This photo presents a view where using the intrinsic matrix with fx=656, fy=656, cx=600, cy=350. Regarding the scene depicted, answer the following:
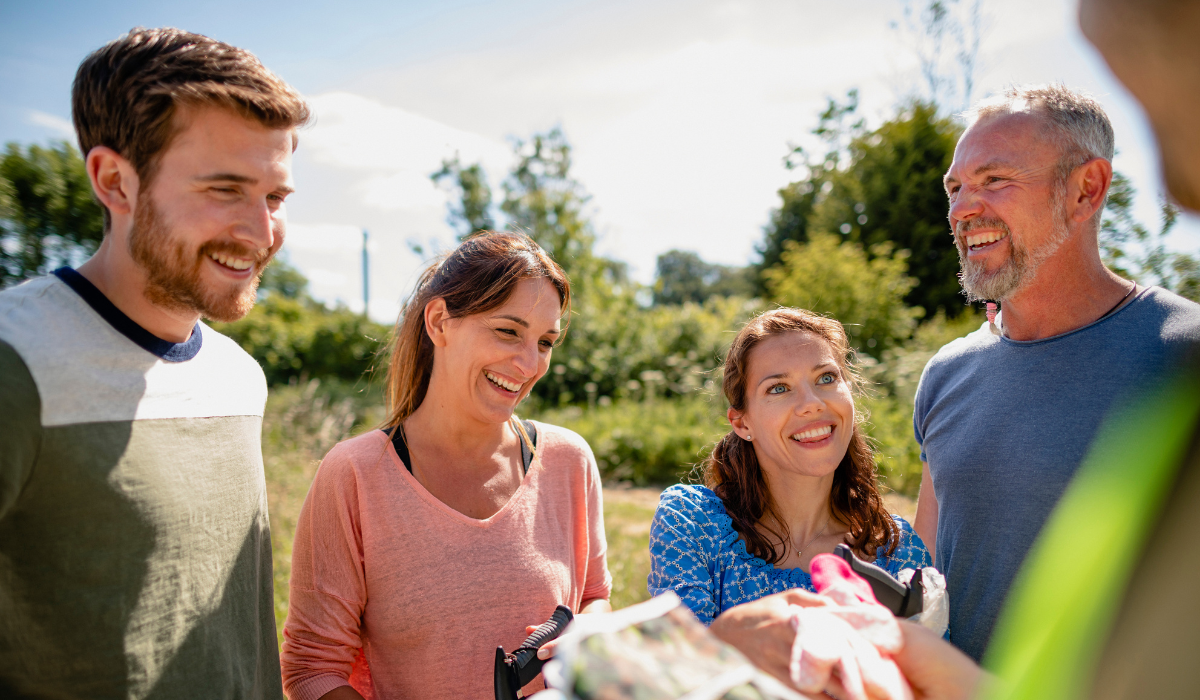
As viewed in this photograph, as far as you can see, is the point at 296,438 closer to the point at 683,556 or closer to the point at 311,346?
the point at 683,556

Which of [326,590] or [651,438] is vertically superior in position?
[326,590]

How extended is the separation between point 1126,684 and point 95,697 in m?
1.90

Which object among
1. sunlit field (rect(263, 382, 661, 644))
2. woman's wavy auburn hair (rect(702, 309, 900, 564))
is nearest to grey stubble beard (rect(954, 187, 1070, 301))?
A: woman's wavy auburn hair (rect(702, 309, 900, 564))

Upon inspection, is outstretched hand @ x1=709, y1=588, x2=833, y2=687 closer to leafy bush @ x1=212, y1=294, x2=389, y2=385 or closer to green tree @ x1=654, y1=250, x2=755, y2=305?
leafy bush @ x1=212, y1=294, x2=389, y2=385

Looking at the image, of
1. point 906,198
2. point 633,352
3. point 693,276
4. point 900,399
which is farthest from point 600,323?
point 693,276

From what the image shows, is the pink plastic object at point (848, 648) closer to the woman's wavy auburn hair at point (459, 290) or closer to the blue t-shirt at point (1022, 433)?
the blue t-shirt at point (1022, 433)

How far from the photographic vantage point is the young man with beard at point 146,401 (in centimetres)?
136

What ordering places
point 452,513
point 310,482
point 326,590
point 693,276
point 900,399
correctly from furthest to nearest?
point 693,276 → point 900,399 → point 310,482 → point 452,513 → point 326,590

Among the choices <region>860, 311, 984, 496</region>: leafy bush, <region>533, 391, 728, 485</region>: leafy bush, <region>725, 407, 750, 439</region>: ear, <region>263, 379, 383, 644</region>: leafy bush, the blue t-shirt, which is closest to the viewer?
the blue t-shirt

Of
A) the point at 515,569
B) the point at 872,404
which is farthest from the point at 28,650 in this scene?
the point at 872,404

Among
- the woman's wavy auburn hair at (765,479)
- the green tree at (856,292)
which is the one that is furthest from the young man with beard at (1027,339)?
the green tree at (856,292)

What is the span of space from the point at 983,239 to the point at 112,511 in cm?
272

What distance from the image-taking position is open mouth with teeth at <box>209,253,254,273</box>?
1656 mm

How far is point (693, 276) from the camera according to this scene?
55562 millimetres
